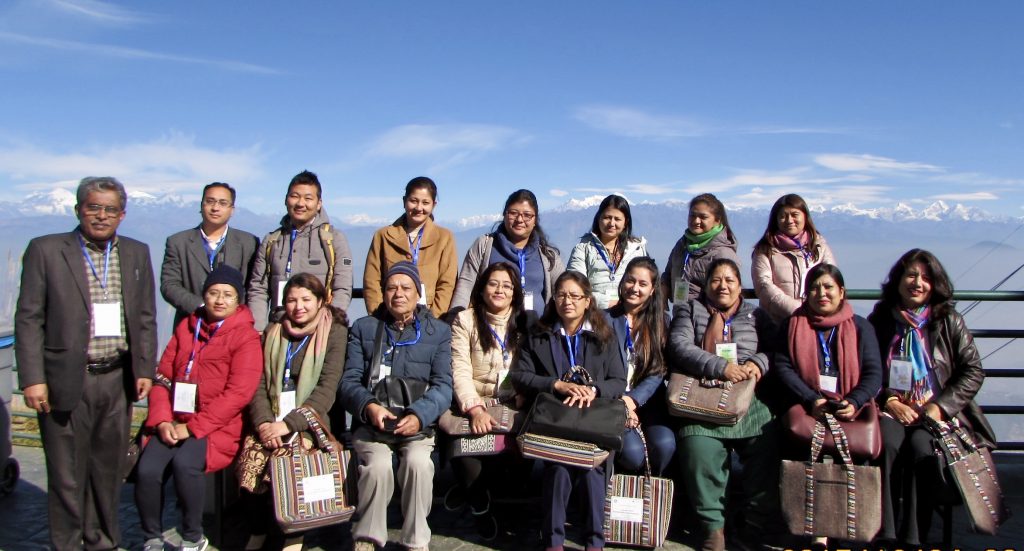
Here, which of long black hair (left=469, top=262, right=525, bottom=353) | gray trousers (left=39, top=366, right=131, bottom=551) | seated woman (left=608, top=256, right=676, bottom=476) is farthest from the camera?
long black hair (left=469, top=262, right=525, bottom=353)

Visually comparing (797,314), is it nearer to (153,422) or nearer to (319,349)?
(319,349)

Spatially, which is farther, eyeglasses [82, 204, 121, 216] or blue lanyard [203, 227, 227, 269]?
blue lanyard [203, 227, 227, 269]

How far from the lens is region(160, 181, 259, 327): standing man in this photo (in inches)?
175

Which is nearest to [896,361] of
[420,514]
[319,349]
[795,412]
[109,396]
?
[795,412]

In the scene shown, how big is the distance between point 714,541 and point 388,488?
1814mm

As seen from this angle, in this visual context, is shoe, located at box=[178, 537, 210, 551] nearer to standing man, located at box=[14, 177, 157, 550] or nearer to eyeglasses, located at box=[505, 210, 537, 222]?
standing man, located at box=[14, 177, 157, 550]

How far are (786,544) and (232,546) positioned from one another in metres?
3.16

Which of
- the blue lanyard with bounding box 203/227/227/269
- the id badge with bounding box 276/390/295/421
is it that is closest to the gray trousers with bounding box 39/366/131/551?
the id badge with bounding box 276/390/295/421

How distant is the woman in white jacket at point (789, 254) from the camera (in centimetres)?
→ 476

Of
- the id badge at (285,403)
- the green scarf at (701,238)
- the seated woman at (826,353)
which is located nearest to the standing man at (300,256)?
the id badge at (285,403)

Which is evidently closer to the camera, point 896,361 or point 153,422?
point 153,422

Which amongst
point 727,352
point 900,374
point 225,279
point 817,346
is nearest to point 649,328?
point 727,352

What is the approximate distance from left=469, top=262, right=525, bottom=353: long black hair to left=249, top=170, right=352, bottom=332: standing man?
927mm

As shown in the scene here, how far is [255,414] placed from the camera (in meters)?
3.87
